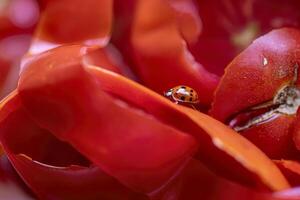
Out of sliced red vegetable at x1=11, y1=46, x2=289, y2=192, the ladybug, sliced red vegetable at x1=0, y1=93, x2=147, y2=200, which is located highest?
sliced red vegetable at x1=11, y1=46, x2=289, y2=192

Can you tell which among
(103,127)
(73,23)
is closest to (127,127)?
(103,127)

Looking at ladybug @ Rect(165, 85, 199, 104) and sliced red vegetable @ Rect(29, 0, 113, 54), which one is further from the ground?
sliced red vegetable @ Rect(29, 0, 113, 54)

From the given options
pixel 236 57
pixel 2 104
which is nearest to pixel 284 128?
pixel 236 57

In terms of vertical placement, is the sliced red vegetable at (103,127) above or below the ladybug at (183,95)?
above

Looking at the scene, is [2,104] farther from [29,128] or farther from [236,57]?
[236,57]

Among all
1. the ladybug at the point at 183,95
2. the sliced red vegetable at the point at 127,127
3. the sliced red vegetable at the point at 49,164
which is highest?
the sliced red vegetable at the point at 127,127
